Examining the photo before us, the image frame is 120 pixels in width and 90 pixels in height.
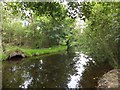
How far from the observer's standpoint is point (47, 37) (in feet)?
106

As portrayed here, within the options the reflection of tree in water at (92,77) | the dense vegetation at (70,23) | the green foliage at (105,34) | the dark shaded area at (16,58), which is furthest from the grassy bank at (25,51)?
the green foliage at (105,34)

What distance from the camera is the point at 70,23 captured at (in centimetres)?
1253

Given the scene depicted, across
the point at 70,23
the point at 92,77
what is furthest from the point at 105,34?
the point at 92,77

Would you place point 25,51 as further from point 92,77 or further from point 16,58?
point 92,77

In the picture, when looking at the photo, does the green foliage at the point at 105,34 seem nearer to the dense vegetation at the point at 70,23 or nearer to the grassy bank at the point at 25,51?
the dense vegetation at the point at 70,23

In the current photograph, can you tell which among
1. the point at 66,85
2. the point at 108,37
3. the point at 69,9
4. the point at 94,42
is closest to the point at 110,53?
the point at 108,37

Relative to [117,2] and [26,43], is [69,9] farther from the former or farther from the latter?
[26,43]

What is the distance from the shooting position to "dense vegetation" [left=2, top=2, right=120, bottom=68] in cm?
626

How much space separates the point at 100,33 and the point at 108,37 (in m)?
1.18

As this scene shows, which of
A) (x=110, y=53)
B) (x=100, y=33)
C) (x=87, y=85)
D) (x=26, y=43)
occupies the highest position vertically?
(x=26, y=43)

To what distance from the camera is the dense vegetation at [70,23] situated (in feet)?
20.5

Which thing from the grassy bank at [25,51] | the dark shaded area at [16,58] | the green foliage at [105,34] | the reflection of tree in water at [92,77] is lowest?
the reflection of tree in water at [92,77]

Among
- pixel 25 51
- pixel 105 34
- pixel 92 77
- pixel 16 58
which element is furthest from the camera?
pixel 25 51

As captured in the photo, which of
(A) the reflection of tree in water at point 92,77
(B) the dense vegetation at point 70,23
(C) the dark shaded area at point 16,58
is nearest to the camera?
(B) the dense vegetation at point 70,23
